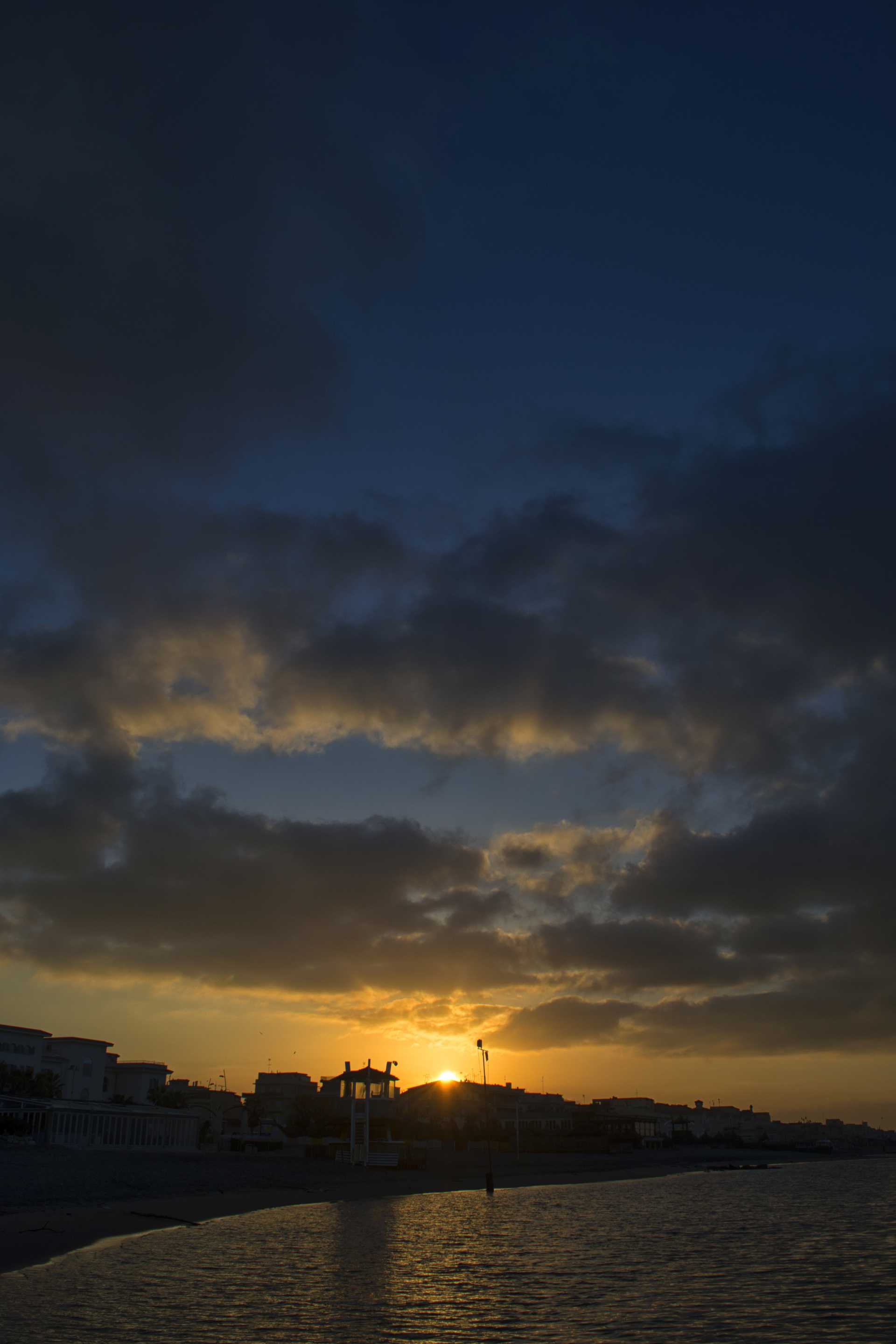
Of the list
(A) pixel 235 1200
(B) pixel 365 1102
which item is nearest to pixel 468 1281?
(A) pixel 235 1200

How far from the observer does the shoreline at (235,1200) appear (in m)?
38.9

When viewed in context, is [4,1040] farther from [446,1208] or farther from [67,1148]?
[446,1208]

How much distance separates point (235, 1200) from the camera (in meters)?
61.9

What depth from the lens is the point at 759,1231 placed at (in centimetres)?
5616

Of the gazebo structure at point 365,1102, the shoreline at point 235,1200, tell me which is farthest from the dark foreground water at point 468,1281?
the gazebo structure at point 365,1102

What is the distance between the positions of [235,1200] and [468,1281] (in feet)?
106

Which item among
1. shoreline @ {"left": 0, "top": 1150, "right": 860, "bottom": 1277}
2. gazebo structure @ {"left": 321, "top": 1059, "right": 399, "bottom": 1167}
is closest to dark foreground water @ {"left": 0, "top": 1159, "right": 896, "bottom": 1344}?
shoreline @ {"left": 0, "top": 1150, "right": 860, "bottom": 1277}

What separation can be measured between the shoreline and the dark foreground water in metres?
1.80

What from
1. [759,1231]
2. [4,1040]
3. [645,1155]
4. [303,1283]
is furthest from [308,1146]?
[645,1155]

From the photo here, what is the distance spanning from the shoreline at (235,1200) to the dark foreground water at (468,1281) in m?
1.80

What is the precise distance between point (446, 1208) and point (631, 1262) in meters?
25.7

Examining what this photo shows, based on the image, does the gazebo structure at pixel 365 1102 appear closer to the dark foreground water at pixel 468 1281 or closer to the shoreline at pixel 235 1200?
the shoreline at pixel 235 1200

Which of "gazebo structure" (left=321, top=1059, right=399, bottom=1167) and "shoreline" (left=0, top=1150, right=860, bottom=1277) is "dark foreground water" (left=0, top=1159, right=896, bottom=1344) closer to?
"shoreline" (left=0, top=1150, right=860, bottom=1277)

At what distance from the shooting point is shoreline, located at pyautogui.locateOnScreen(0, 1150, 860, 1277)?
128ft
